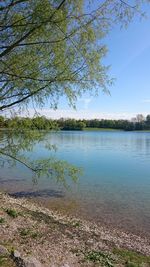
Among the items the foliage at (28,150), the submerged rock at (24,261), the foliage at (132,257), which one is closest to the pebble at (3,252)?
the submerged rock at (24,261)

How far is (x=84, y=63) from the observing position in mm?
7016

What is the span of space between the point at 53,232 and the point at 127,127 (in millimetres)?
144421

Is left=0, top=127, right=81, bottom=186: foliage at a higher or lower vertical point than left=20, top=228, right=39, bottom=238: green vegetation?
higher

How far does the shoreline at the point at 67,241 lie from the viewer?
7.30 meters

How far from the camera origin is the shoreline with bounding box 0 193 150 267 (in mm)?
7301

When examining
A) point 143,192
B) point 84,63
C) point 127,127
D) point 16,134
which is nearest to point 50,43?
point 84,63

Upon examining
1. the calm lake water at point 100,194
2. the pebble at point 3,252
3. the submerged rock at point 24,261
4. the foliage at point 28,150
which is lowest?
the calm lake water at point 100,194

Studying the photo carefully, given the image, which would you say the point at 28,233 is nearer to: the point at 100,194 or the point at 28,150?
the point at 28,150

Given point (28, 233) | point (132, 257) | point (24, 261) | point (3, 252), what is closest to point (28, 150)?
point (3, 252)

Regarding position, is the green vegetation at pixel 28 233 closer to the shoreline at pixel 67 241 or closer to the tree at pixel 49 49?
the shoreline at pixel 67 241

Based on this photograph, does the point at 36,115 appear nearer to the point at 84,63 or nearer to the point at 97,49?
the point at 84,63

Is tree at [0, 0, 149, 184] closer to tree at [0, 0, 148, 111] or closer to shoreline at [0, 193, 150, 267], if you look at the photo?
tree at [0, 0, 148, 111]

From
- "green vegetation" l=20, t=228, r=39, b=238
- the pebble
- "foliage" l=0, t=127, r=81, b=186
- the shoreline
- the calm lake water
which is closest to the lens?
the pebble

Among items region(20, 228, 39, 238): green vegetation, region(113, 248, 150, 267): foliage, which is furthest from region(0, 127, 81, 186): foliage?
region(113, 248, 150, 267): foliage
